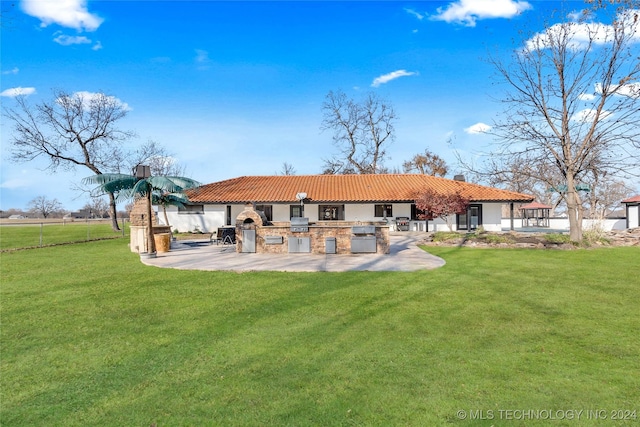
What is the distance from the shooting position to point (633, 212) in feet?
87.9

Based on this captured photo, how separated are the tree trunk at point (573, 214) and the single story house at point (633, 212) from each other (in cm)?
1420

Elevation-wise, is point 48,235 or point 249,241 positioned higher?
point 249,241

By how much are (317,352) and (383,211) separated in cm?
2179

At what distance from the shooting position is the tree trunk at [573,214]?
16.0 meters

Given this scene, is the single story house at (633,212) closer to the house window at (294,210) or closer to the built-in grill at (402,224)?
the built-in grill at (402,224)

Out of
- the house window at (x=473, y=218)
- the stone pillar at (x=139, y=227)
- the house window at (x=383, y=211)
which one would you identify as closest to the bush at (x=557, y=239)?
the house window at (x=473, y=218)

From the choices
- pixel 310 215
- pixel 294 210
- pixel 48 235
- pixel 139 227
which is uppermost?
pixel 294 210

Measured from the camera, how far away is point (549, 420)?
2838 millimetres

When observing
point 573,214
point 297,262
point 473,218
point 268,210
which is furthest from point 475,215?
point 297,262

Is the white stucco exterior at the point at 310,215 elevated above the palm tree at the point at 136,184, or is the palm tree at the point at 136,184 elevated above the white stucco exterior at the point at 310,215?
the palm tree at the point at 136,184

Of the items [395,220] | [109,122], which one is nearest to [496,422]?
[395,220]

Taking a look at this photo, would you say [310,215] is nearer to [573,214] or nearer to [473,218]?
[473,218]

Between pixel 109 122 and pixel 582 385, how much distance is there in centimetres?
3763

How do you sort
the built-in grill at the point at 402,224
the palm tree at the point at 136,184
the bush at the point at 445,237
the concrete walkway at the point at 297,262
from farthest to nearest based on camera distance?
the built-in grill at the point at 402,224 → the bush at the point at 445,237 → the palm tree at the point at 136,184 → the concrete walkway at the point at 297,262
